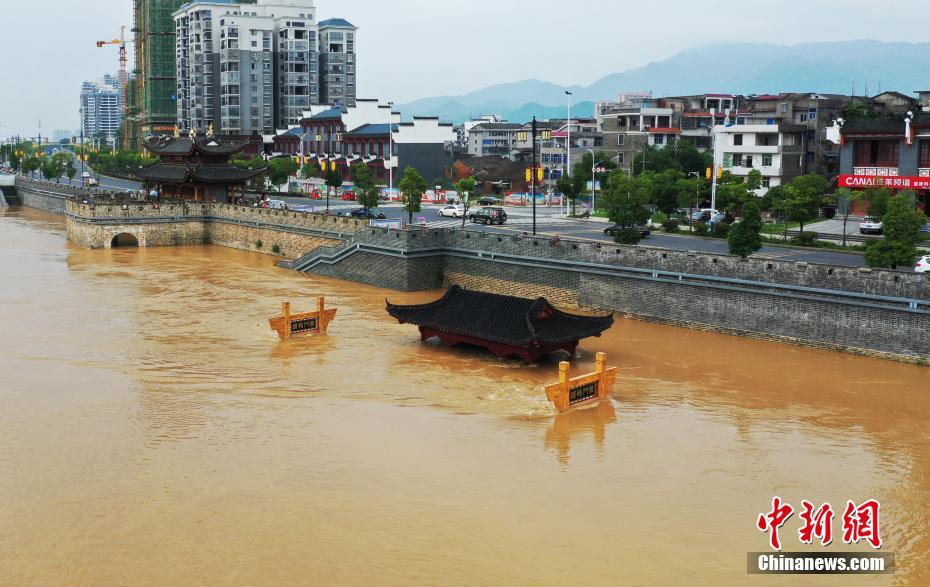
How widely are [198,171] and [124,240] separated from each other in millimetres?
8260

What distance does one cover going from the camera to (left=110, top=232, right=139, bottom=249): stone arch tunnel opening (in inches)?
2704

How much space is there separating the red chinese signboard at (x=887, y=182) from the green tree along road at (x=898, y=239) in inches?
822

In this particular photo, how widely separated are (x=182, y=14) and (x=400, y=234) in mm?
117390

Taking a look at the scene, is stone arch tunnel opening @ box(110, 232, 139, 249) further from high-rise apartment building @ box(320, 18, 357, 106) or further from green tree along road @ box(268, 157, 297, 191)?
high-rise apartment building @ box(320, 18, 357, 106)

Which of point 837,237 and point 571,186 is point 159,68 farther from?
point 837,237

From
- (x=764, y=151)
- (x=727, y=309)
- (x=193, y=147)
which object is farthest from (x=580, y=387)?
(x=764, y=151)

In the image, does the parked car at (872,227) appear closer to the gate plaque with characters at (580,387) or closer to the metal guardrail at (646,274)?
the metal guardrail at (646,274)

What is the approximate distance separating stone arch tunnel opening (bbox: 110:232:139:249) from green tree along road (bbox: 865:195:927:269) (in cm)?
5143

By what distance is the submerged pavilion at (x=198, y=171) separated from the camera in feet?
244

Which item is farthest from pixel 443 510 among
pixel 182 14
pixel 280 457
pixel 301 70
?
pixel 182 14

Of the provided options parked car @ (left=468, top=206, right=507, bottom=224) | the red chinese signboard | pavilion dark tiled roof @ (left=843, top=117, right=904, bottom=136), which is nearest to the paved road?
parked car @ (left=468, top=206, right=507, bottom=224)

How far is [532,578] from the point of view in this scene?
18750 mm

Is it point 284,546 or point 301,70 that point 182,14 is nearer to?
point 301,70

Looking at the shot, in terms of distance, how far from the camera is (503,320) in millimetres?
34875
